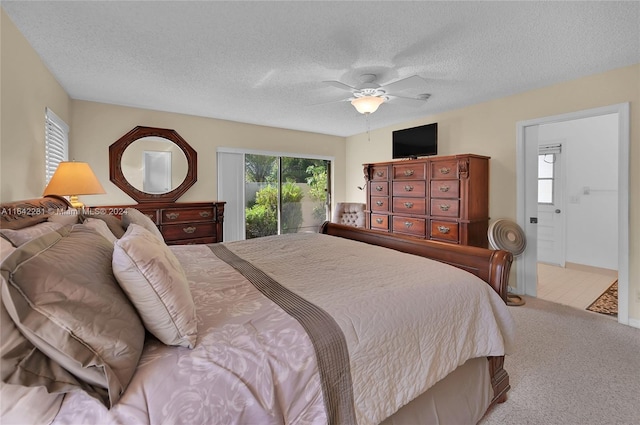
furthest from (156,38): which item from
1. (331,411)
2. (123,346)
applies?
(331,411)

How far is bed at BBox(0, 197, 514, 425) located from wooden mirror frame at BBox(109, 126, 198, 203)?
2.31 metres

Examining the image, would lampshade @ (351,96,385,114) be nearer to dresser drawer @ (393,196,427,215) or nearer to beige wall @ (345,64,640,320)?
dresser drawer @ (393,196,427,215)

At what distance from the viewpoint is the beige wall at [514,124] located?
2705 millimetres

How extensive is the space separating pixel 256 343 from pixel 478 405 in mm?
1370

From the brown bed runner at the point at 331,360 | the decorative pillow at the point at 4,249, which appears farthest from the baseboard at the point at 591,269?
the decorative pillow at the point at 4,249

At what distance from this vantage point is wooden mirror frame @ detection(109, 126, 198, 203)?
12.4 ft

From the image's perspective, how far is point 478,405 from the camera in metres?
1.57

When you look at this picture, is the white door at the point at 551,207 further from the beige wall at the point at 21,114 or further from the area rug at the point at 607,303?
the beige wall at the point at 21,114

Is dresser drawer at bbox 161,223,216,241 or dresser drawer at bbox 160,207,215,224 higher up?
dresser drawer at bbox 160,207,215,224

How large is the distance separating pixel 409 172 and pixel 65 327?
393 centimetres

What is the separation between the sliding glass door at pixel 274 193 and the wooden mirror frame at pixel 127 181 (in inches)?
17.6

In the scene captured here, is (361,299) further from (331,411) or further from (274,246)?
(274,246)

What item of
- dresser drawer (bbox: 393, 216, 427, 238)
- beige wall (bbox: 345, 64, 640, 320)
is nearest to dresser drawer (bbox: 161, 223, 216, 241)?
dresser drawer (bbox: 393, 216, 427, 238)

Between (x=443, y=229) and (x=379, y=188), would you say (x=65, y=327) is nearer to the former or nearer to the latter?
(x=443, y=229)
